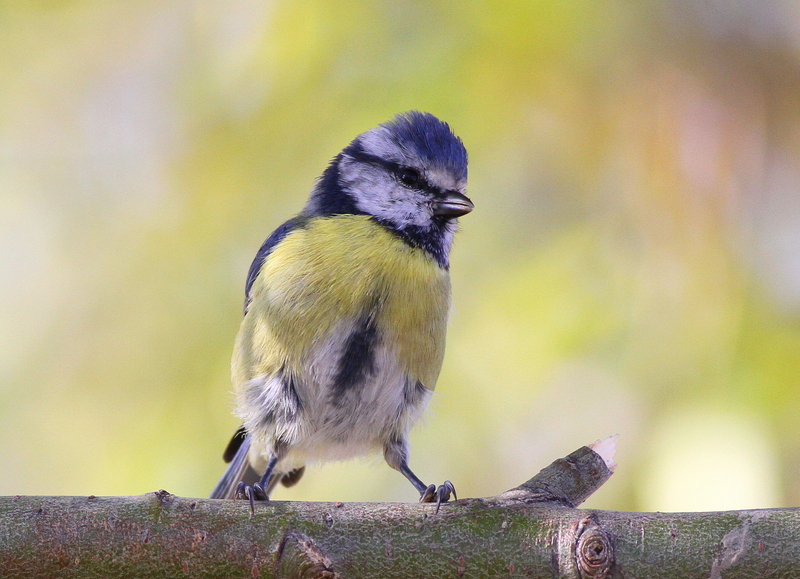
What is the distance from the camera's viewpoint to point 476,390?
7.43 feet

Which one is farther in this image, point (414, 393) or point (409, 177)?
point (409, 177)

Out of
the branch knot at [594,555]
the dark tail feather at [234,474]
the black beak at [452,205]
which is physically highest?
the black beak at [452,205]

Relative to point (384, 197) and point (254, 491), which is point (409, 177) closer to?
point (384, 197)

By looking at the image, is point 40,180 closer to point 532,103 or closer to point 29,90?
point 29,90

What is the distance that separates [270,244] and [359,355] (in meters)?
0.47

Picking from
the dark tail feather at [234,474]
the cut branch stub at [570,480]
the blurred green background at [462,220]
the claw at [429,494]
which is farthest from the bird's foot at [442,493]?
the dark tail feather at [234,474]

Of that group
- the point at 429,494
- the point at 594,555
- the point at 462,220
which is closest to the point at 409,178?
the point at 462,220

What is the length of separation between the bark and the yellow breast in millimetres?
587

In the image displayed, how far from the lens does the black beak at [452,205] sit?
2.05 meters

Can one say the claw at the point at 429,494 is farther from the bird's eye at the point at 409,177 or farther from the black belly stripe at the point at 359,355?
the bird's eye at the point at 409,177

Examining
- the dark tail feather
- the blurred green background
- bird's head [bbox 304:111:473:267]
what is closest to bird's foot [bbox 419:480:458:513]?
the blurred green background

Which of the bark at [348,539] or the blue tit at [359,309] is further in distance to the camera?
the blue tit at [359,309]

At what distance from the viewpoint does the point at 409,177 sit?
84.0 inches

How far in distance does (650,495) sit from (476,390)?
56cm
